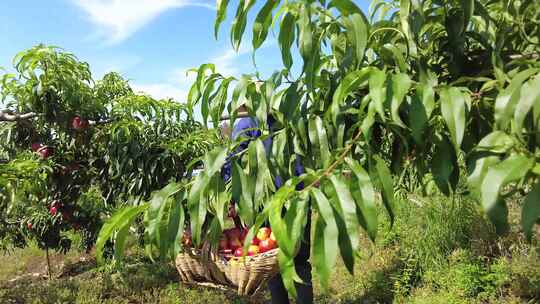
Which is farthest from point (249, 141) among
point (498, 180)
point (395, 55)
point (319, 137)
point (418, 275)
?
point (418, 275)

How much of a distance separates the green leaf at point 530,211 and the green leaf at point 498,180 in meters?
0.02

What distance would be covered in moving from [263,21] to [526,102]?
42 centimetres

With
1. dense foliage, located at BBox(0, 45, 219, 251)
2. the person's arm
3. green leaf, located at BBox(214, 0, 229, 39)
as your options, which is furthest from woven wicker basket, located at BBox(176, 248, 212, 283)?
green leaf, located at BBox(214, 0, 229, 39)

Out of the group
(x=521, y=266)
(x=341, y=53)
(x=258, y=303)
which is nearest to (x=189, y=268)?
(x=341, y=53)

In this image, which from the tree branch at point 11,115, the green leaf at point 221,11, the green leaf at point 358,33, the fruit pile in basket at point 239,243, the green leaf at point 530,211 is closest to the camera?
the green leaf at point 530,211

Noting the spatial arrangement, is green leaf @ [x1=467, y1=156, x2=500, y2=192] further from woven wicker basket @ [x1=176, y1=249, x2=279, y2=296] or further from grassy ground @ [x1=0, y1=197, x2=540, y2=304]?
grassy ground @ [x1=0, y1=197, x2=540, y2=304]

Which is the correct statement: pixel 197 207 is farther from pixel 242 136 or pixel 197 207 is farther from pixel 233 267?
pixel 233 267

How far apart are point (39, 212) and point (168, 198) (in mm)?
3276

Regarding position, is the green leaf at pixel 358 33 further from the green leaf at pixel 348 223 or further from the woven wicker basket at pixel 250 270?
the woven wicker basket at pixel 250 270

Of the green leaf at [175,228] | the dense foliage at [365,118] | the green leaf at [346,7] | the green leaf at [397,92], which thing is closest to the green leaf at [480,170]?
the dense foliage at [365,118]

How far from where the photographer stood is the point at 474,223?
360 cm

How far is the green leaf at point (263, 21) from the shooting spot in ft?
2.32

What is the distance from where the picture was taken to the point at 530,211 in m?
0.41

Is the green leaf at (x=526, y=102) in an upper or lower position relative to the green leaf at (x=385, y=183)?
upper
